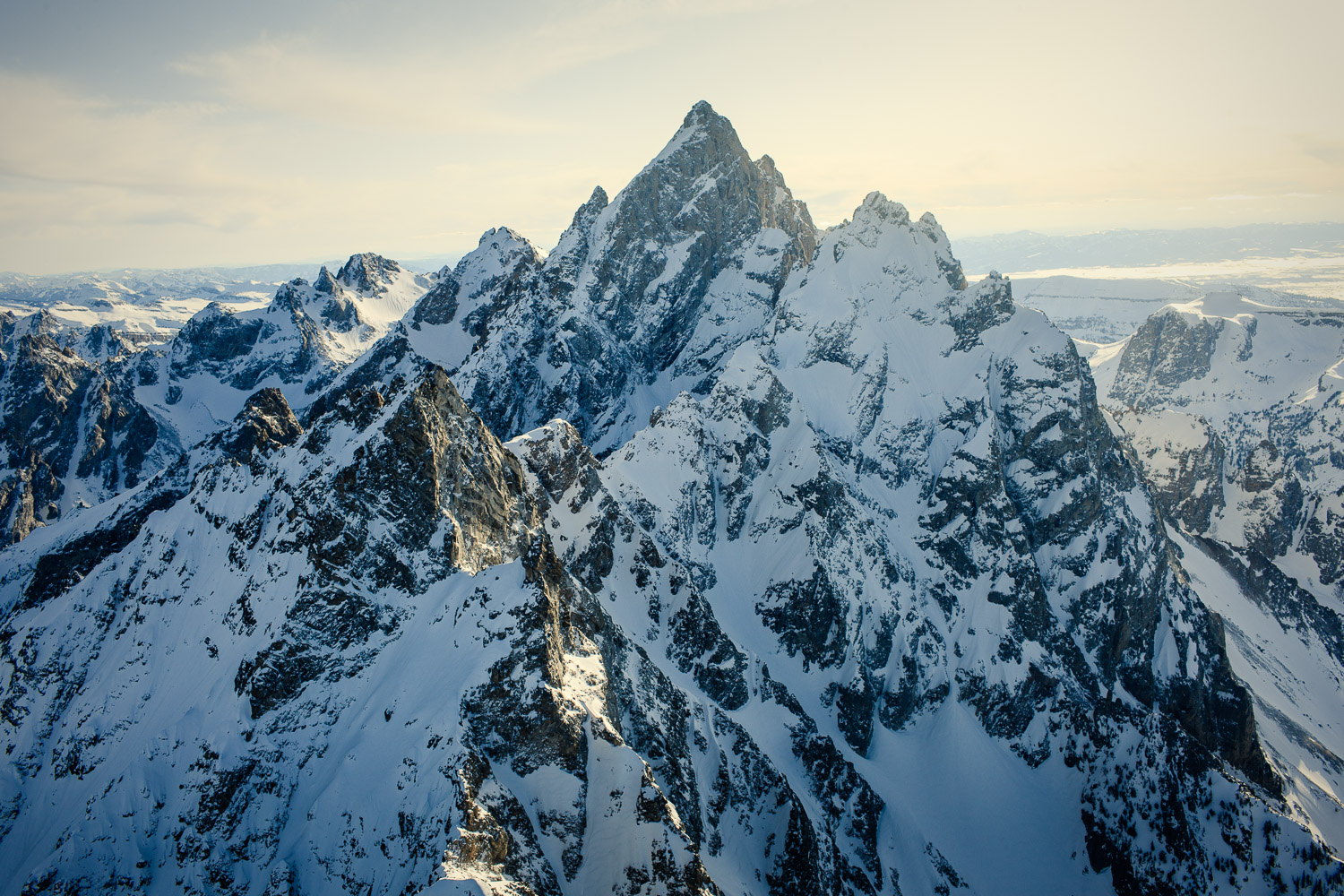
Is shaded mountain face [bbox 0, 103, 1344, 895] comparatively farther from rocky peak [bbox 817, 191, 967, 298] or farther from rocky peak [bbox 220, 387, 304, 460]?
rocky peak [bbox 817, 191, 967, 298]

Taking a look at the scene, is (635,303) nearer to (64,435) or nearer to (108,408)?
(108,408)

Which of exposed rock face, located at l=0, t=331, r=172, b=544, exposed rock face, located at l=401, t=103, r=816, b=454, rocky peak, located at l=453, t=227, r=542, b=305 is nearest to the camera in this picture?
exposed rock face, located at l=0, t=331, r=172, b=544

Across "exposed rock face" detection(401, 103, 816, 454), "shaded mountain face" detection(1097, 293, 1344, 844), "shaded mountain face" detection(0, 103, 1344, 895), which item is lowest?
"shaded mountain face" detection(1097, 293, 1344, 844)

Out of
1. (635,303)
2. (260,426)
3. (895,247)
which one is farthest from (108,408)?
(895,247)

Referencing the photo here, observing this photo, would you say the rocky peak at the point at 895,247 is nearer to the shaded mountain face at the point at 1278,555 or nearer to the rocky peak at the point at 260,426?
the shaded mountain face at the point at 1278,555

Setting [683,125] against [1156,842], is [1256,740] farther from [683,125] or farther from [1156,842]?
[683,125]

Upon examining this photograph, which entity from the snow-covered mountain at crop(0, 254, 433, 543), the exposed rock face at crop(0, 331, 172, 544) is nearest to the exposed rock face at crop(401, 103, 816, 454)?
the snow-covered mountain at crop(0, 254, 433, 543)

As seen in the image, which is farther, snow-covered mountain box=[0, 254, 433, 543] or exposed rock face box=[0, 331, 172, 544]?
snow-covered mountain box=[0, 254, 433, 543]

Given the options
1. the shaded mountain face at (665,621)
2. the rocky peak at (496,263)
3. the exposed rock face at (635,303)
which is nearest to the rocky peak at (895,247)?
the shaded mountain face at (665,621)

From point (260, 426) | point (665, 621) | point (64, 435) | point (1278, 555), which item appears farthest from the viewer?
point (1278, 555)
